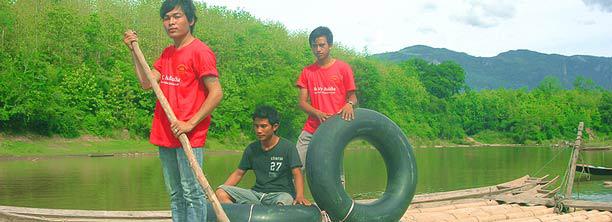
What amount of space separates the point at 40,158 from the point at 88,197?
11.4m

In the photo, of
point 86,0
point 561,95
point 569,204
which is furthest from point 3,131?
point 561,95

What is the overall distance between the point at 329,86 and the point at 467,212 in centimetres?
228

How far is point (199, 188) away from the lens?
3.90m

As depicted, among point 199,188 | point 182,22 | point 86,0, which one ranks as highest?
point 86,0

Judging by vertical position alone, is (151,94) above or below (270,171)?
above

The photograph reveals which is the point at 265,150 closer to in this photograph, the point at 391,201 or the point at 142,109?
the point at 391,201

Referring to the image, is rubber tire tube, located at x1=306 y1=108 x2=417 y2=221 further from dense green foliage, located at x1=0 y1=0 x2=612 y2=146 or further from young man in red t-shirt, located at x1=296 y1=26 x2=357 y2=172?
dense green foliage, located at x1=0 y1=0 x2=612 y2=146

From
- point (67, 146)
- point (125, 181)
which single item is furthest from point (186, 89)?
point (67, 146)

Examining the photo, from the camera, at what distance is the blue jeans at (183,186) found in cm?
386

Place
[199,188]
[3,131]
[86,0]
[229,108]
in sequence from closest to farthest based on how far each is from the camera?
[199,188]
[3,131]
[229,108]
[86,0]

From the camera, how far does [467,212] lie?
7.01 m

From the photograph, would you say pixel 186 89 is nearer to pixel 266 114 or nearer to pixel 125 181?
pixel 266 114

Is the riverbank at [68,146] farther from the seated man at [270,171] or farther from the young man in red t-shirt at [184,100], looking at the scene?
the young man in red t-shirt at [184,100]

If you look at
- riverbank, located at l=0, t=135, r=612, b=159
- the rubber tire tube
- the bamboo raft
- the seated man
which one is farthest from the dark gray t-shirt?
riverbank, located at l=0, t=135, r=612, b=159
